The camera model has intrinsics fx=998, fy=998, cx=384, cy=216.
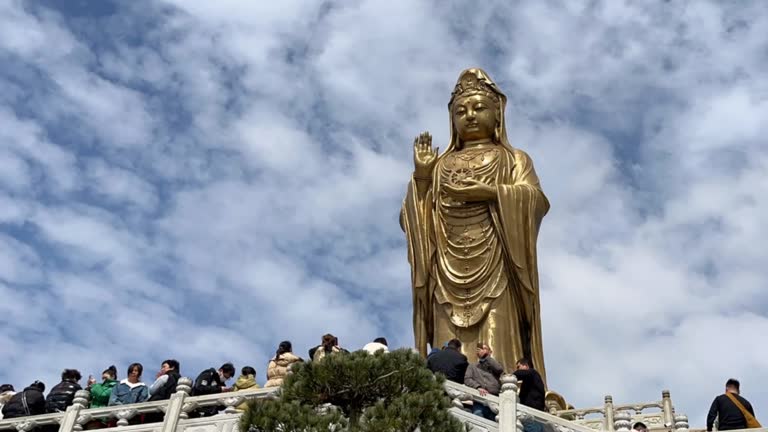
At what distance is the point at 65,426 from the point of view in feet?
25.9

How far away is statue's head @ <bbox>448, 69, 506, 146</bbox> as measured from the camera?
49.4 feet

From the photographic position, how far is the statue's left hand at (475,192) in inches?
545

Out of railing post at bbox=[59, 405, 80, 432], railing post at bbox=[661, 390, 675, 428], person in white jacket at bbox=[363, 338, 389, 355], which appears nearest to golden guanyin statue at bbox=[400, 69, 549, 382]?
railing post at bbox=[661, 390, 675, 428]

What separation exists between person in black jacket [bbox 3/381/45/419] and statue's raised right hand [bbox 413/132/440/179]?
7.20 meters

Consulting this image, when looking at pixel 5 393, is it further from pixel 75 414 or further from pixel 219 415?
pixel 219 415

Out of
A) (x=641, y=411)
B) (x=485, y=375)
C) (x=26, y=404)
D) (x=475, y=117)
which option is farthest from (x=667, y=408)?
(x=26, y=404)

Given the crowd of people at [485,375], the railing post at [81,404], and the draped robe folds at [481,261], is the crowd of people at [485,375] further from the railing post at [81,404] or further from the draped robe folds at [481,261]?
the draped robe folds at [481,261]

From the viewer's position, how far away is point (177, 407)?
7766 mm

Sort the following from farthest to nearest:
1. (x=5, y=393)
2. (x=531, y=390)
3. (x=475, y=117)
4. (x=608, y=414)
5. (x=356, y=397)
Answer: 1. (x=475, y=117)
2. (x=608, y=414)
3. (x=5, y=393)
4. (x=531, y=390)
5. (x=356, y=397)

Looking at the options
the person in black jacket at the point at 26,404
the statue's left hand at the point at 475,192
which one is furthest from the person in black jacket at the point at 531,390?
the statue's left hand at the point at 475,192

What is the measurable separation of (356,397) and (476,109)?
907cm

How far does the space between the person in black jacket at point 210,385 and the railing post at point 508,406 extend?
2.27 meters

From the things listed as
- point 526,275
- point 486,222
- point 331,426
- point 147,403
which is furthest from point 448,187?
point 331,426

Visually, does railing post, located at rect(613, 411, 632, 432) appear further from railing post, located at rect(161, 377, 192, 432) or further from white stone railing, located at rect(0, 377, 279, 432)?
railing post, located at rect(161, 377, 192, 432)
